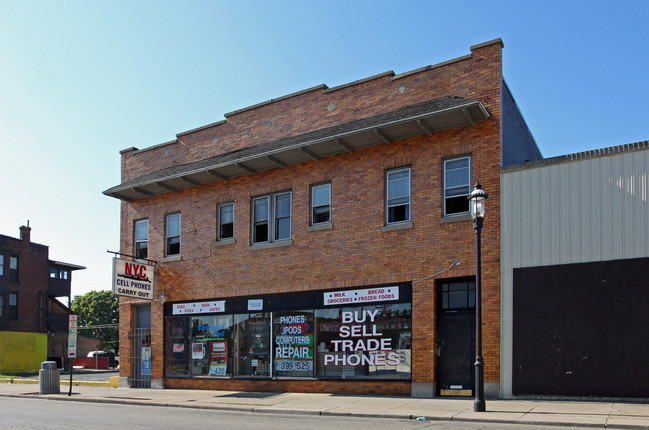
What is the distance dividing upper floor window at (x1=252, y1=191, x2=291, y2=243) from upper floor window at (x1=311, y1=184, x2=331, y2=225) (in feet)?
3.20

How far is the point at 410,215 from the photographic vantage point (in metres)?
17.9

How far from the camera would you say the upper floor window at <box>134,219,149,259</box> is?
965 inches

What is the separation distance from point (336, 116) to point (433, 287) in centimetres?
624

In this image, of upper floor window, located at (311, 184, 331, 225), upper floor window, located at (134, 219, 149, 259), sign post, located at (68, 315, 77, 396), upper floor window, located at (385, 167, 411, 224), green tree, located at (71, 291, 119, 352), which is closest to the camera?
upper floor window, located at (385, 167, 411, 224)

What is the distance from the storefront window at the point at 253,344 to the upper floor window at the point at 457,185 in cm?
693

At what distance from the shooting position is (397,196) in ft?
60.1

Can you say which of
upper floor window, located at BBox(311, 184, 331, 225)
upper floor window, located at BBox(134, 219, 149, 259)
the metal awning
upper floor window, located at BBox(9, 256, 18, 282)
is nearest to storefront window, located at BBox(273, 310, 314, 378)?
upper floor window, located at BBox(311, 184, 331, 225)

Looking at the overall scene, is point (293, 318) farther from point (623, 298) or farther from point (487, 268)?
point (623, 298)

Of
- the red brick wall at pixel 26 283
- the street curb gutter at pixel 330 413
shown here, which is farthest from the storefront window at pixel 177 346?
the red brick wall at pixel 26 283

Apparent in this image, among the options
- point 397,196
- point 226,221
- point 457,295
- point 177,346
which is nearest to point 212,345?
point 177,346

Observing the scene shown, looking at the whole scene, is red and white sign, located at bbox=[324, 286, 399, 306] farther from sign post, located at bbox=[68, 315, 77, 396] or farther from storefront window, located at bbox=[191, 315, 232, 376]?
sign post, located at bbox=[68, 315, 77, 396]

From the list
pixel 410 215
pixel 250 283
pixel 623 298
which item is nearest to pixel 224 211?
pixel 250 283

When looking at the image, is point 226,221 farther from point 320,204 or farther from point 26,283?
point 26,283

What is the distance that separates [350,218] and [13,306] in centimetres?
3881
